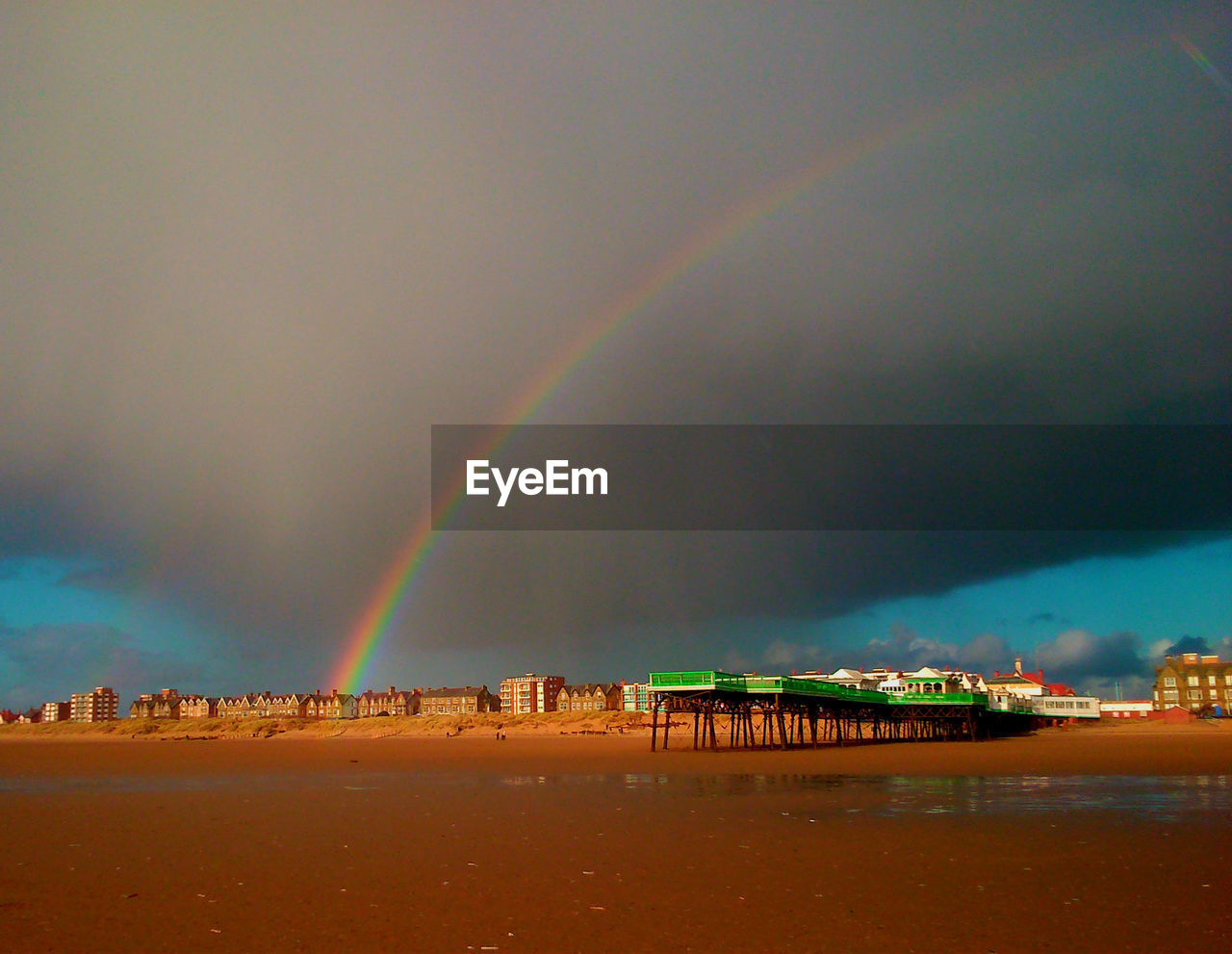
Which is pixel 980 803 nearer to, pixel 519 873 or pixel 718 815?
pixel 718 815

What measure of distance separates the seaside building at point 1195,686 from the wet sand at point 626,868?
140 metres

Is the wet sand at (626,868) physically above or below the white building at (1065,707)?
above

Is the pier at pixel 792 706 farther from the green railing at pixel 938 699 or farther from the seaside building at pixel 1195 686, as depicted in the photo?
the seaside building at pixel 1195 686

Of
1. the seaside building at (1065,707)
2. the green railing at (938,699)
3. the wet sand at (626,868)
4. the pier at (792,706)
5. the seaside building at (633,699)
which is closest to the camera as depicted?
the wet sand at (626,868)

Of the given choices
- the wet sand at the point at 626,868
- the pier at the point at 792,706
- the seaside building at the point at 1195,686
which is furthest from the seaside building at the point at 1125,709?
the wet sand at the point at 626,868

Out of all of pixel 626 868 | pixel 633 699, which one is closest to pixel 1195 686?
pixel 633 699

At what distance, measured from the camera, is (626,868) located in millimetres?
17281

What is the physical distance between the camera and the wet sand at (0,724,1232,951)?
12.6 meters

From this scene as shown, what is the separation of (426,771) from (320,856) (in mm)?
28321

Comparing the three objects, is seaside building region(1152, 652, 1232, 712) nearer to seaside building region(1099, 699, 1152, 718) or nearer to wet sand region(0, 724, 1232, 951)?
seaside building region(1099, 699, 1152, 718)

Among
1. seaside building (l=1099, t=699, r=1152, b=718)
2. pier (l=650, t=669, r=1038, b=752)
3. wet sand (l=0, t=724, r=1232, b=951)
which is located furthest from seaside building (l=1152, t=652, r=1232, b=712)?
wet sand (l=0, t=724, r=1232, b=951)

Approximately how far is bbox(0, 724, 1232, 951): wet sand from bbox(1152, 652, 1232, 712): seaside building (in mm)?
140446

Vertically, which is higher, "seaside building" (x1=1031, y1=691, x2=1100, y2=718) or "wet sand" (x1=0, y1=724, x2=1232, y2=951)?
"wet sand" (x1=0, y1=724, x2=1232, y2=951)

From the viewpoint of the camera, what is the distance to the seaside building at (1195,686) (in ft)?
500
